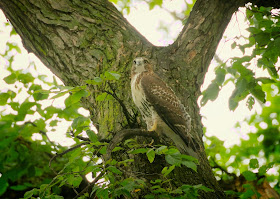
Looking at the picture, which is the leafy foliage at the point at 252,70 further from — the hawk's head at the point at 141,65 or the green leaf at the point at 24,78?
the green leaf at the point at 24,78

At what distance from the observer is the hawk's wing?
325cm

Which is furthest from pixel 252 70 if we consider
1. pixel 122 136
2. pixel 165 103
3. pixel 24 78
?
pixel 24 78

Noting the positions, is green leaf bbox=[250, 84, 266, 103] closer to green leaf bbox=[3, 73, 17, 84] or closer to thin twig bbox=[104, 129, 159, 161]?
thin twig bbox=[104, 129, 159, 161]

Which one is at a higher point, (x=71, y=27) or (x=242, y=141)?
(x=71, y=27)

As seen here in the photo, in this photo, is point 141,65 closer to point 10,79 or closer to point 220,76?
point 220,76

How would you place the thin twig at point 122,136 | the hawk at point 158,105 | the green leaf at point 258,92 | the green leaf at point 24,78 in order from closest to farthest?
the thin twig at point 122,136
the hawk at point 158,105
the green leaf at point 258,92
the green leaf at point 24,78

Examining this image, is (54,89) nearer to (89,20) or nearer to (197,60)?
(89,20)

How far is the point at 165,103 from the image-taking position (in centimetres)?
339

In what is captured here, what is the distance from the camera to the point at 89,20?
11.5 ft

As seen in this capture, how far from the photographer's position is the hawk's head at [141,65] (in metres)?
3.38

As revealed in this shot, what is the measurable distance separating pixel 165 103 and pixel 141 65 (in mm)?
532

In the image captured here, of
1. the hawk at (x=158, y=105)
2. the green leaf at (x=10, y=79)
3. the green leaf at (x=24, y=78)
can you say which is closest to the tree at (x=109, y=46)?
the hawk at (x=158, y=105)

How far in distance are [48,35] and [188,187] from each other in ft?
8.14

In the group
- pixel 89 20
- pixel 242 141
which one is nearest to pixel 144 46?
pixel 89 20
